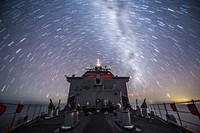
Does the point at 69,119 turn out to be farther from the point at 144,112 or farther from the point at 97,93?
the point at 97,93

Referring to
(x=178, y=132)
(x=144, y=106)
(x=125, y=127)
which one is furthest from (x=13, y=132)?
(x=144, y=106)

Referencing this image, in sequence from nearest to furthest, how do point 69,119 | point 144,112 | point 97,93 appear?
point 69,119, point 144,112, point 97,93

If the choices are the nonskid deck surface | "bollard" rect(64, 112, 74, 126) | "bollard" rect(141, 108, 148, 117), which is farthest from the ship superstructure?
"bollard" rect(64, 112, 74, 126)

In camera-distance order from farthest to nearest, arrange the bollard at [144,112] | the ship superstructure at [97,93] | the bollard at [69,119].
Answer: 1. the ship superstructure at [97,93]
2. the bollard at [144,112]
3. the bollard at [69,119]

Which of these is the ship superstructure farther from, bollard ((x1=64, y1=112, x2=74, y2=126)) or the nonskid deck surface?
bollard ((x1=64, y1=112, x2=74, y2=126))

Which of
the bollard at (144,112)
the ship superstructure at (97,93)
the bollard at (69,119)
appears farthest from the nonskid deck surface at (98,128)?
the ship superstructure at (97,93)

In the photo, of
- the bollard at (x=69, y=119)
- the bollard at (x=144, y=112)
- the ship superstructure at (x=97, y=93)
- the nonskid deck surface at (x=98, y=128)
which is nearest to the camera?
the nonskid deck surface at (x=98, y=128)

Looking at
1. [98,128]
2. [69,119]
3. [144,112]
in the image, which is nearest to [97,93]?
[144,112]

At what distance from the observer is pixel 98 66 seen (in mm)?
30359

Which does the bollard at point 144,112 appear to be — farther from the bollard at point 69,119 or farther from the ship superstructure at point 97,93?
the bollard at point 69,119

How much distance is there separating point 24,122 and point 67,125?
Answer: 4309 mm

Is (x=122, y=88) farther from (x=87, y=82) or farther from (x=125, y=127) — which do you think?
(x=125, y=127)

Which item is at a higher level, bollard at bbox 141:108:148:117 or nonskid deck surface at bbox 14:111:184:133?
bollard at bbox 141:108:148:117

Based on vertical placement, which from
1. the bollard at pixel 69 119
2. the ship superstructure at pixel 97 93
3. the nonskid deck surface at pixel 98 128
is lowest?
the nonskid deck surface at pixel 98 128
